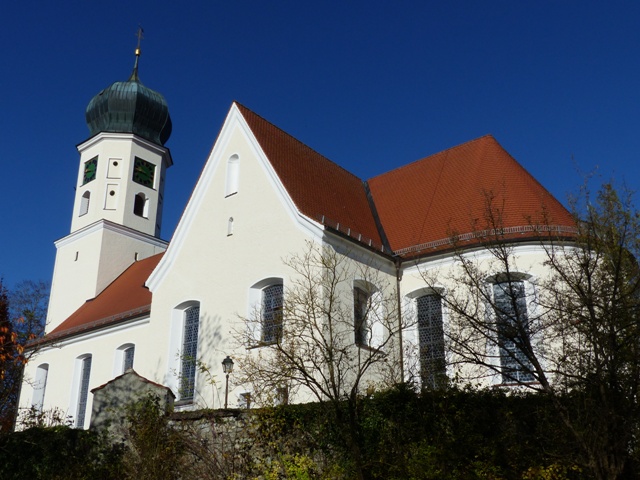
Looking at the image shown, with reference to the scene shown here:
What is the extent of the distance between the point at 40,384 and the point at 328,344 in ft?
53.7

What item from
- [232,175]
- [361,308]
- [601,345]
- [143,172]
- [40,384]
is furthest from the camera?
[143,172]

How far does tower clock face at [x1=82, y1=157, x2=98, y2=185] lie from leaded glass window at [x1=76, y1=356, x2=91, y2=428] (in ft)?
28.2

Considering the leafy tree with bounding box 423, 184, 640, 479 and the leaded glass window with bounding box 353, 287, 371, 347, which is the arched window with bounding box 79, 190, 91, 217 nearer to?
the leaded glass window with bounding box 353, 287, 371, 347

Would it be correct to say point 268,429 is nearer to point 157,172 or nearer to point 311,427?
point 311,427

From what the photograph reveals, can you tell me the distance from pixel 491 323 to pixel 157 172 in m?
22.8

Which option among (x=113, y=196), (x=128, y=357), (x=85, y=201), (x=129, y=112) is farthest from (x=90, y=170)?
(x=128, y=357)

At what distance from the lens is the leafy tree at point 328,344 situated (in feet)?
32.8

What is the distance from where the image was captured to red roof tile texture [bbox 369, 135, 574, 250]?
1688cm

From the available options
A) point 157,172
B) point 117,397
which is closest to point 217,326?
point 117,397

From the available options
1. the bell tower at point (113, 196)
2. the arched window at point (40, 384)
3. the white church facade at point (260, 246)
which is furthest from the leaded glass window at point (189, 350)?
the bell tower at point (113, 196)

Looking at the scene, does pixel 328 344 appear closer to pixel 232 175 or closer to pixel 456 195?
pixel 232 175

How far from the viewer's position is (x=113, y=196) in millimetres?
28141

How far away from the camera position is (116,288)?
25906 mm

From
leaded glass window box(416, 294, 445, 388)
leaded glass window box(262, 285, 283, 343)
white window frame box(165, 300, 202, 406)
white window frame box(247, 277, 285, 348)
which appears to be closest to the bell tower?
white window frame box(165, 300, 202, 406)
